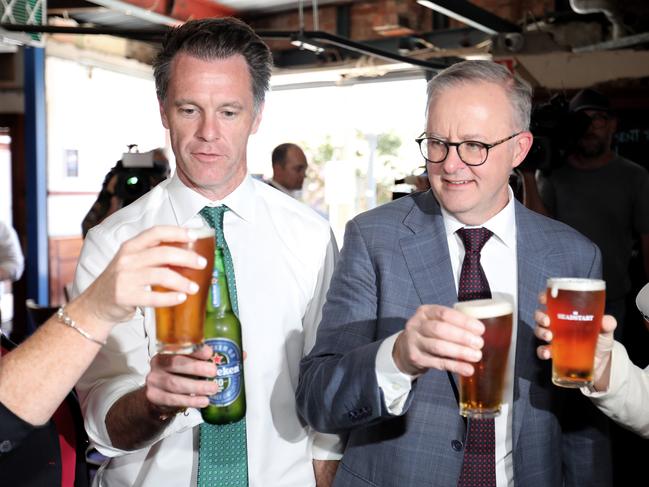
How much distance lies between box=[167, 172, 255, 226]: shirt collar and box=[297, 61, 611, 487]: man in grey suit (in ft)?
0.88

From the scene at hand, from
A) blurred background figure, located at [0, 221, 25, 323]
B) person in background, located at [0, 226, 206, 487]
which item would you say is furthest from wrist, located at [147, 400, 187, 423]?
Result: blurred background figure, located at [0, 221, 25, 323]

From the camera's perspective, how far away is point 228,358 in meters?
1.33

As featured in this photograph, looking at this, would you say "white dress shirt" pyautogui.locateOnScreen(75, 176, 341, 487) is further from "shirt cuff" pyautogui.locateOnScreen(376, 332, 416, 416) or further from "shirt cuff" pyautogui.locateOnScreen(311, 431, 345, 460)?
"shirt cuff" pyautogui.locateOnScreen(376, 332, 416, 416)

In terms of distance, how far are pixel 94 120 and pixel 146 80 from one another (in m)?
1.12

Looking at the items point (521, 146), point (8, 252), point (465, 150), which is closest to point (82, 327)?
point (465, 150)

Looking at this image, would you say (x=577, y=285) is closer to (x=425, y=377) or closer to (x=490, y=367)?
(x=490, y=367)

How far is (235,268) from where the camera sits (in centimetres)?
173

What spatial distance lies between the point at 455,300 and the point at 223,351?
0.57m

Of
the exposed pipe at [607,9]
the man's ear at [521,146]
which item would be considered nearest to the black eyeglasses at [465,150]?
the man's ear at [521,146]

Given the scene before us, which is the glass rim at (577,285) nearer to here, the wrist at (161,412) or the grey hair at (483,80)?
the grey hair at (483,80)

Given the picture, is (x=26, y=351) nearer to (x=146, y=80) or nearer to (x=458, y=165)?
(x=458, y=165)

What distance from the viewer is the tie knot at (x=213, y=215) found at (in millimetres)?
1676

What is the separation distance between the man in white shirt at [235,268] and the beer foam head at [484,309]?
1.90ft

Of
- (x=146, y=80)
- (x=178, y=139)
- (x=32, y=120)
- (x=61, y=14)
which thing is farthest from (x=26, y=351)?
(x=146, y=80)
